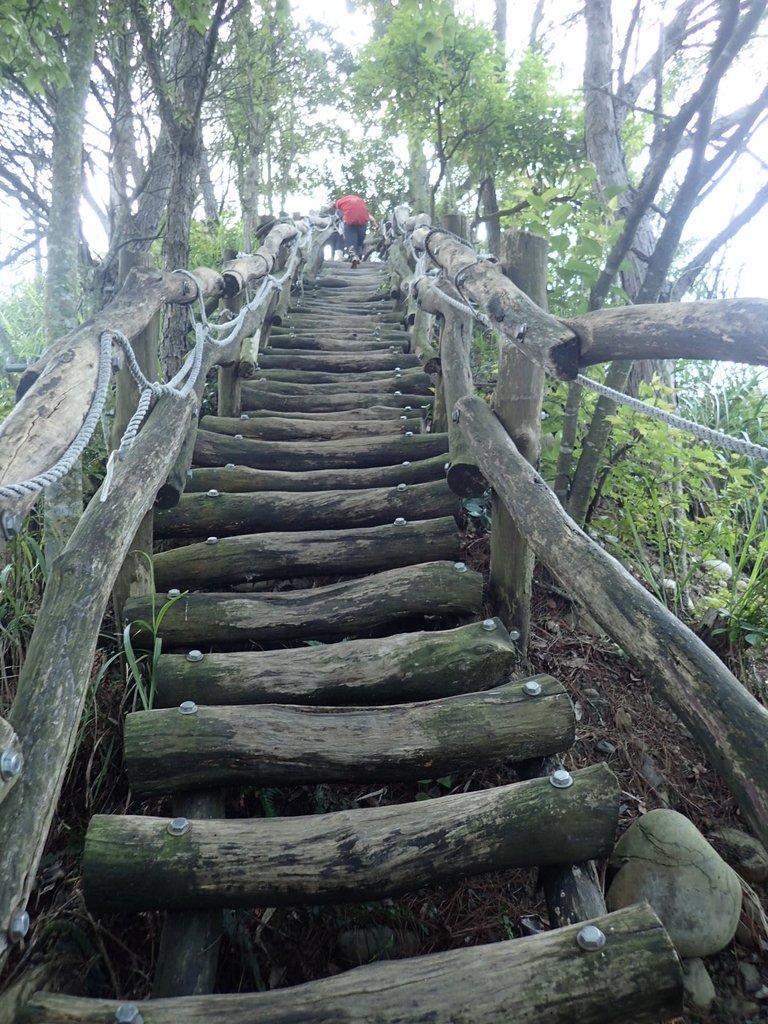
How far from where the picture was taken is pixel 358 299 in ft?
28.2

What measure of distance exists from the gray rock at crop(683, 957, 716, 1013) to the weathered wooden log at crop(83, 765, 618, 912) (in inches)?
18.0

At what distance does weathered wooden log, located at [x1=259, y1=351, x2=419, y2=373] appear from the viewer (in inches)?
206

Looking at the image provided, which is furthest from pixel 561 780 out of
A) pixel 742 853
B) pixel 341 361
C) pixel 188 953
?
pixel 341 361

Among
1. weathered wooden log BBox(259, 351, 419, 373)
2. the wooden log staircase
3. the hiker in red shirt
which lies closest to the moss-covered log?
the wooden log staircase

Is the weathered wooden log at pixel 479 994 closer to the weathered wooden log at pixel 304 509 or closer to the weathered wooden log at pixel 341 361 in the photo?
the weathered wooden log at pixel 304 509

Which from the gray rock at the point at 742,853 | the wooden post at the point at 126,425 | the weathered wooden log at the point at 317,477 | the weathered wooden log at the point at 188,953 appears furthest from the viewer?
the weathered wooden log at the point at 317,477

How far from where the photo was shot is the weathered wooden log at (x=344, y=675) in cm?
211

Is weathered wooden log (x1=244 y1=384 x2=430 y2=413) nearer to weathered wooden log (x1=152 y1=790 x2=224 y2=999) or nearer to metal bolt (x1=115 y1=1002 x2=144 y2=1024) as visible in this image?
weathered wooden log (x1=152 y1=790 x2=224 y2=999)

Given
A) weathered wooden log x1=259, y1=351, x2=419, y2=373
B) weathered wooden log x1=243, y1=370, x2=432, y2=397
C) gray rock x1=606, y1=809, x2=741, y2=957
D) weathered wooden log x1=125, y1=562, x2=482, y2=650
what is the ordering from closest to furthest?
gray rock x1=606, y1=809, x2=741, y2=957
weathered wooden log x1=125, y1=562, x2=482, y2=650
weathered wooden log x1=243, y1=370, x2=432, y2=397
weathered wooden log x1=259, y1=351, x2=419, y2=373

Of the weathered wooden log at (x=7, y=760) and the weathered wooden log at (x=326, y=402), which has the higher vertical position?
the weathered wooden log at (x=326, y=402)

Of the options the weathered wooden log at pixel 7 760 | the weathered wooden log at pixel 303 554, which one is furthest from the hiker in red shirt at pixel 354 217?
the weathered wooden log at pixel 7 760

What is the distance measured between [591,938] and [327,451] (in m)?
2.73

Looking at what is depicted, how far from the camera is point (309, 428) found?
3.95 m

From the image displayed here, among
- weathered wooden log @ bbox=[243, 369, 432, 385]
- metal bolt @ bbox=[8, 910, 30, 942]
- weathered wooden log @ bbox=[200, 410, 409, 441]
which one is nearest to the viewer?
metal bolt @ bbox=[8, 910, 30, 942]
